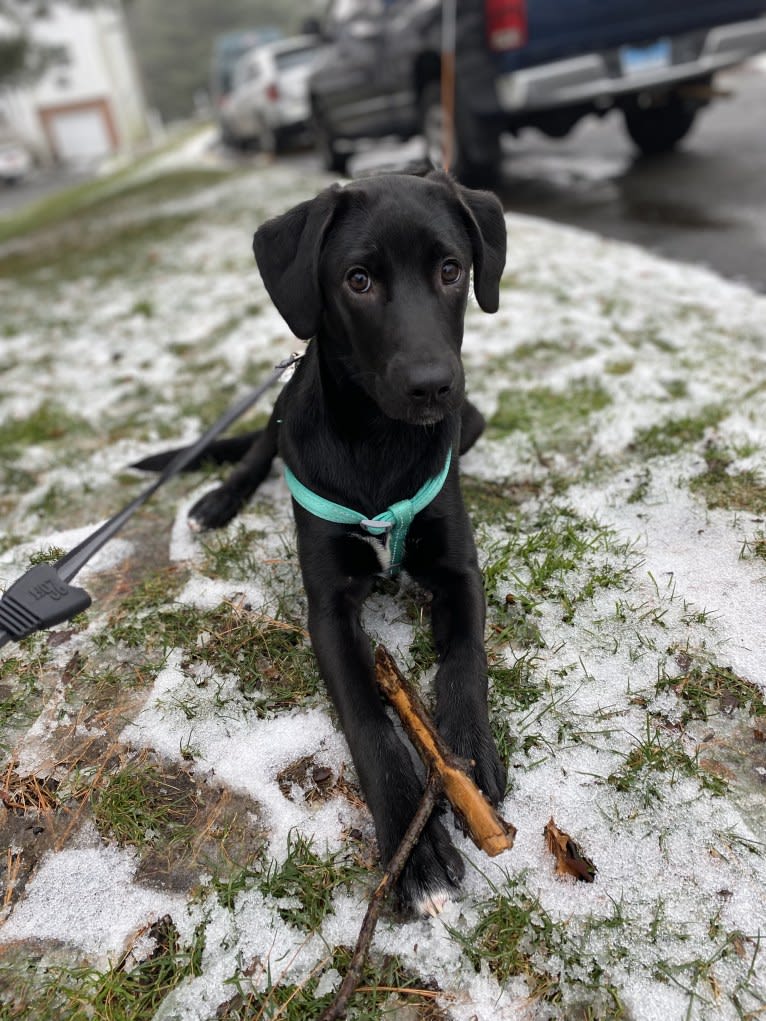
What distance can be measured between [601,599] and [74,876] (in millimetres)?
1628

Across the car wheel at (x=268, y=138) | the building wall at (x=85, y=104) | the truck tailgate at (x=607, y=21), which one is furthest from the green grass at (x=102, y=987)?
the building wall at (x=85, y=104)

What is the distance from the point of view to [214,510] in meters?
2.96

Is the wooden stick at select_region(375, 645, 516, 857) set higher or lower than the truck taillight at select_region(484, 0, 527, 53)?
lower

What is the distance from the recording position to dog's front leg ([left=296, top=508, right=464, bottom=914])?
1.62m

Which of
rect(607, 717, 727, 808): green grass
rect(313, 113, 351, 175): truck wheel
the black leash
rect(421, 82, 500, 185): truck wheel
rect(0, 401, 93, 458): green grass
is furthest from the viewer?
rect(313, 113, 351, 175): truck wheel

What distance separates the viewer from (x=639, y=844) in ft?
5.43

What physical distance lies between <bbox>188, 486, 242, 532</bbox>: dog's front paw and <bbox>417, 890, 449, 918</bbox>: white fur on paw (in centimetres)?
172

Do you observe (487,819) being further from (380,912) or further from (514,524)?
(514,524)

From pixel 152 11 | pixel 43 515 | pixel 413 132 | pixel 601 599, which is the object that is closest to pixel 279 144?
pixel 413 132

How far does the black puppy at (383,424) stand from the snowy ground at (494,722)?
148 mm

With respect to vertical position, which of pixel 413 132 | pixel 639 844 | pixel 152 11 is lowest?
pixel 639 844

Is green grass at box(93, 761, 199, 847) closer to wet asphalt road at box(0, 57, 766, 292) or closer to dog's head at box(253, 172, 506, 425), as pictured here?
dog's head at box(253, 172, 506, 425)

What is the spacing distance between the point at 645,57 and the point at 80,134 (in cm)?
4485

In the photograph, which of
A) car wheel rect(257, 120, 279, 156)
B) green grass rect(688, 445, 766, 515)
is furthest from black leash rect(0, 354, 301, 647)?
car wheel rect(257, 120, 279, 156)
